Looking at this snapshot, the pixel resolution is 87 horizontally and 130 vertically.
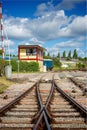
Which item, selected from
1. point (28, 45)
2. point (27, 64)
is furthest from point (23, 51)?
point (27, 64)

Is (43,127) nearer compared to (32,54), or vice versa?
(43,127)

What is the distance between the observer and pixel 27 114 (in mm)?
7566

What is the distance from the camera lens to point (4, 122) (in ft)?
21.7

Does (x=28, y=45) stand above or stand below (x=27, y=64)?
above

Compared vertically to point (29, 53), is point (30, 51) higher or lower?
higher

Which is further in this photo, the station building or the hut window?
the hut window

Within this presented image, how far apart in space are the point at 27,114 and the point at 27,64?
4393 centimetres

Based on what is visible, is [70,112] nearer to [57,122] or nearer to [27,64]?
[57,122]

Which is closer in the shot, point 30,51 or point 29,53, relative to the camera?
point 29,53

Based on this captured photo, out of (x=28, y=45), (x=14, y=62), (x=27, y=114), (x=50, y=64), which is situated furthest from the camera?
(x=50, y=64)

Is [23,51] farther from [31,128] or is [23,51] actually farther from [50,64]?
[31,128]

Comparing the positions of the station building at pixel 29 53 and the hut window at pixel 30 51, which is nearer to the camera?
the station building at pixel 29 53

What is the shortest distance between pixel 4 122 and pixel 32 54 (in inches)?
1992

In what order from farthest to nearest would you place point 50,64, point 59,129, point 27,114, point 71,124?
point 50,64, point 27,114, point 71,124, point 59,129
